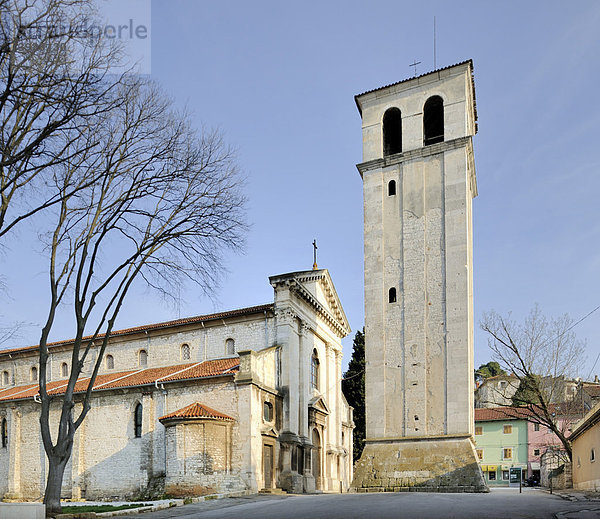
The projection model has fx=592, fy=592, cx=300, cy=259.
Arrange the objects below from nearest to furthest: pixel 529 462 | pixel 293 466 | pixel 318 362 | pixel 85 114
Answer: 1. pixel 85 114
2. pixel 293 466
3. pixel 318 362
4. pixel 529 462

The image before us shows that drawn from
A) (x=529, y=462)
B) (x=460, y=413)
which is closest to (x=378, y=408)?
(x=460, y=413)

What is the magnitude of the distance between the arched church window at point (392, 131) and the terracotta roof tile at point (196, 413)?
602 inches

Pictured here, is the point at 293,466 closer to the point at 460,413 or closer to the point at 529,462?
the point at 460,413

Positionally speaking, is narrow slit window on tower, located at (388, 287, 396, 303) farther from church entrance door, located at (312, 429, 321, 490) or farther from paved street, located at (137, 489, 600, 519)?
paved street, located at (137, 489, 600, 519)

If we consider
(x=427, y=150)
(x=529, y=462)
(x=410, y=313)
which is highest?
(x=427, y=150)

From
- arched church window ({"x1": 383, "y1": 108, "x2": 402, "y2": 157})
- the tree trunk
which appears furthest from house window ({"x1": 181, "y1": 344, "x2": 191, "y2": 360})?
the tree trunk

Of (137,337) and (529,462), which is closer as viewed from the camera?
(137,337)

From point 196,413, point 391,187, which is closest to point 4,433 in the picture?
point 196,413

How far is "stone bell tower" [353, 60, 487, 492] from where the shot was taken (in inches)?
999

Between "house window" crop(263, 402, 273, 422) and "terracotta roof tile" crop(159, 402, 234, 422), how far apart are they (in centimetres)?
211

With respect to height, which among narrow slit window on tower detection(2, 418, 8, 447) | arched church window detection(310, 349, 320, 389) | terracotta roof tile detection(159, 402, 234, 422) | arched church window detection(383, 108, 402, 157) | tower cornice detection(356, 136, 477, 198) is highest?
arched church window detection(383, 108, 402, 157)

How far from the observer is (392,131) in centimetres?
3128

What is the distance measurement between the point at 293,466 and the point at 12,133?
2150 cm

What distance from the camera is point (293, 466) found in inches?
1159
